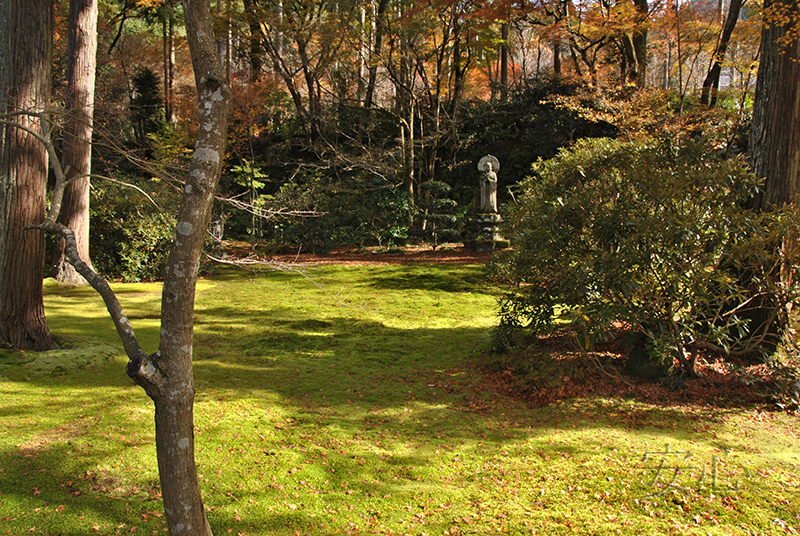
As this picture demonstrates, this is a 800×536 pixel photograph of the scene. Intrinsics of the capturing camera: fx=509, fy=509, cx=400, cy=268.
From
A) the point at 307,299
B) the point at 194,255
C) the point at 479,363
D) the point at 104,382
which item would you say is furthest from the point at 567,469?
the point at 307,299

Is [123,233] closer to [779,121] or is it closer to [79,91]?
[79,91]

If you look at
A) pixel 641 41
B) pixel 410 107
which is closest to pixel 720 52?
pixel 641 41

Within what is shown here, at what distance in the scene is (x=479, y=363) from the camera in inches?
217

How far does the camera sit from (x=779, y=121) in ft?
16.2

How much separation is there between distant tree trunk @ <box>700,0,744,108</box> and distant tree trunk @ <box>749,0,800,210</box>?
9791mm

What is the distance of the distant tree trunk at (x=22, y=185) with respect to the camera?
4.94 meters

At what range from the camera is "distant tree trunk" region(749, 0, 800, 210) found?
4.81m

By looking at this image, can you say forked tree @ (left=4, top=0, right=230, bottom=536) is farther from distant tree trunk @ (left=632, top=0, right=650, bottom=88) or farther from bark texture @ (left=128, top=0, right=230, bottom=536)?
distant tree trunk @ (left=632, top=0, right=650, bottom=88)

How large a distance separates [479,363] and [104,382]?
362 cm

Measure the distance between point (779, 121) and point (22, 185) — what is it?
24.5 ft

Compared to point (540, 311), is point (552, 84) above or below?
above

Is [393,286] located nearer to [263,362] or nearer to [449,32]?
[263,362]

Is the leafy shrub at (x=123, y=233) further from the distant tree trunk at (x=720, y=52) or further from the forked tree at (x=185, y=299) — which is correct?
the distant tree trunk at (x=720, y=52)

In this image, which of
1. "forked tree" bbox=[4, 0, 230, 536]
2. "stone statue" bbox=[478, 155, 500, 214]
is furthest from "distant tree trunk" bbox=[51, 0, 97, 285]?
"stone statue" bbox=[478, 155, 500, 214]
